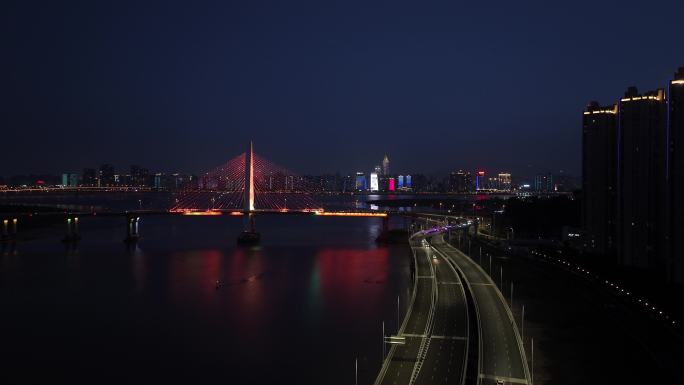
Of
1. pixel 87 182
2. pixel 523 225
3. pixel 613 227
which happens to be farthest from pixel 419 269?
pixel 87 182

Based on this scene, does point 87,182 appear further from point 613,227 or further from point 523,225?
point 613,227

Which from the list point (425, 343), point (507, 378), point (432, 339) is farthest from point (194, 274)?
point (507, 378)

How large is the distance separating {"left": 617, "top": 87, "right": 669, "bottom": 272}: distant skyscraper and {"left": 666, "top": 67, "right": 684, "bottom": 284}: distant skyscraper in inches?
29.1

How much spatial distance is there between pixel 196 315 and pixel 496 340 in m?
4.68

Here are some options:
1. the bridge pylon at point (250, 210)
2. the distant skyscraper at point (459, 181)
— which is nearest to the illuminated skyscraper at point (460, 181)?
the distant skyscraper at point (459, 181)

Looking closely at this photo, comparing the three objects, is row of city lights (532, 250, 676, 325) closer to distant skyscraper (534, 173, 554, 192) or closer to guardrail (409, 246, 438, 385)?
guardrail (409, 246, 438, 385)

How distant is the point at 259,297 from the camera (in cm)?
1013

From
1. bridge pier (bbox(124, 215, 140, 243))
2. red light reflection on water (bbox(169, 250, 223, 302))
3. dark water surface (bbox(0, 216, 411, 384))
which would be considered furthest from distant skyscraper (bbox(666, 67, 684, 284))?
bridge pier (bbox(124, 215, 140, 243))

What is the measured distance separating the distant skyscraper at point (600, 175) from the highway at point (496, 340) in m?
4.43

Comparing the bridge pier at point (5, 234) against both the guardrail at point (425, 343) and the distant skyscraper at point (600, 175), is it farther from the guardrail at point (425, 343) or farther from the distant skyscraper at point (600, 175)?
the distant skyscraper at point (600, 175)

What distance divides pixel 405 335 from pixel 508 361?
3.91 feet

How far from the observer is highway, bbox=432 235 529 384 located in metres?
5.34

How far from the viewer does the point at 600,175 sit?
13742 millimetres

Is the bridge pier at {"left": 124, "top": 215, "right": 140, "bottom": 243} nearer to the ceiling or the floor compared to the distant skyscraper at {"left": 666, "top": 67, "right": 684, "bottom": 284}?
nearer to the floor
